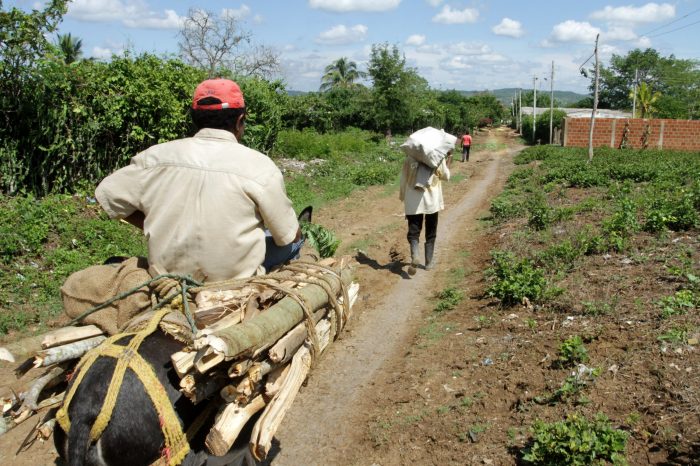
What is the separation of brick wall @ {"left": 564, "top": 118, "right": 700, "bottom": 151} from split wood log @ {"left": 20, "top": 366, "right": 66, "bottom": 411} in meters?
38.4

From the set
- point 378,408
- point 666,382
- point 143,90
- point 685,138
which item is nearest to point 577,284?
point 666,382

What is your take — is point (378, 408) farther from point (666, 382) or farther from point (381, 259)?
point (381, 259)

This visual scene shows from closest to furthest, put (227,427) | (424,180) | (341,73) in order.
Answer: (227,427)
(424,180)
(341,73)

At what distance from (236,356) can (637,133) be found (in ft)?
132

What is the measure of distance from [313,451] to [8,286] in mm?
5072

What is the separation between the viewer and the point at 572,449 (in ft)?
11.5

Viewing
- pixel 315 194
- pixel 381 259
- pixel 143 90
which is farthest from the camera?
pixel 315 194

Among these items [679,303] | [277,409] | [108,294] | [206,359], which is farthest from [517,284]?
[206,359]

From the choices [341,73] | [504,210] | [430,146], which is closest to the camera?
[430,146]

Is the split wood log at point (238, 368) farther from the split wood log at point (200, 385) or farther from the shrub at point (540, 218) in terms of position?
the shrub at point (540, 218)

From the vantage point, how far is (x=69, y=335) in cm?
Answer: 286

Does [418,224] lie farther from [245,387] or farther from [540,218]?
[245,387]

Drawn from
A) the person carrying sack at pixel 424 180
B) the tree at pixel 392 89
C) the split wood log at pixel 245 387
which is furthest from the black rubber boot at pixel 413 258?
the tree at pixel 392 89

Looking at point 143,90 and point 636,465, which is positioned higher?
point 143,90
